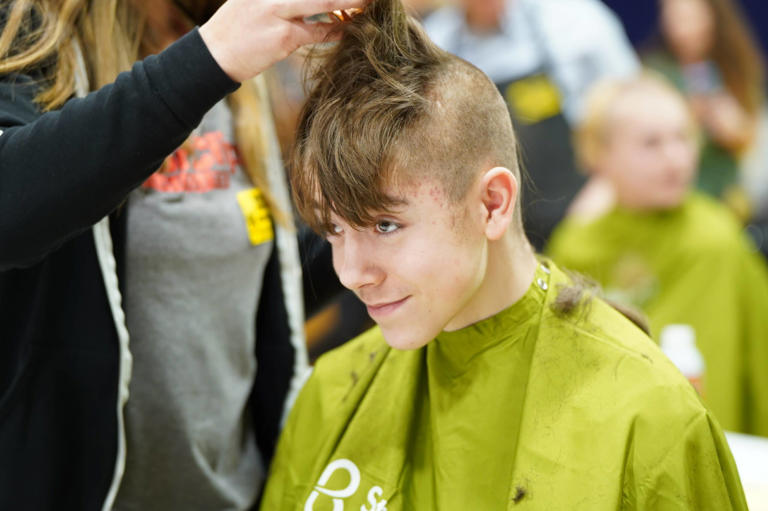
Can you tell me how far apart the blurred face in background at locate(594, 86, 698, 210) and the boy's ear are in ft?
6.20

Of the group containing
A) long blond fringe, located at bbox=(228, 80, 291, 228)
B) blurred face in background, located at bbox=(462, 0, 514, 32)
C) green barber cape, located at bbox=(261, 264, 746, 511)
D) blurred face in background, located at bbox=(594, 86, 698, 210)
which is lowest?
blurred face in background, located at bbox=(594, 86, 698, 210)

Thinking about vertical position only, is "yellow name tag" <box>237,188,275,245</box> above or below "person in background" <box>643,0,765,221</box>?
above

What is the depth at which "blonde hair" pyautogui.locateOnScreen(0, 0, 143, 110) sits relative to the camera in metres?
1.11

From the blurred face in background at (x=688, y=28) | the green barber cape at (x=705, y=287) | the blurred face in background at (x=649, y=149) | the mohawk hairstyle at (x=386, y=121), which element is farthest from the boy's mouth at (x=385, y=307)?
the blurred face in background at (x=688, y=28)

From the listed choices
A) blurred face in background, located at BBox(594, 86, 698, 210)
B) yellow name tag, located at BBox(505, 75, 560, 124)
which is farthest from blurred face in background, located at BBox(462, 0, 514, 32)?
blurred face in background, located at BBox(594, 86, 698, 210)

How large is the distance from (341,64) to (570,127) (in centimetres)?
276

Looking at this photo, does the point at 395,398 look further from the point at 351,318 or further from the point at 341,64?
the point at 351,318

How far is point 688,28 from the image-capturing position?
3777 millimetres

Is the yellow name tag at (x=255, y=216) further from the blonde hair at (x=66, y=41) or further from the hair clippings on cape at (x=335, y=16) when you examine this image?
the hair clippings on cape at (x=335, y=16)

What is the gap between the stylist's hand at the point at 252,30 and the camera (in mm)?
944

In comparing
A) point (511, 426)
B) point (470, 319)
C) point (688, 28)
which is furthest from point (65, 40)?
point (688, 28)

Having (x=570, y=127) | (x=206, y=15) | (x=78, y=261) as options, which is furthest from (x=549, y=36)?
(x=78, y=261)

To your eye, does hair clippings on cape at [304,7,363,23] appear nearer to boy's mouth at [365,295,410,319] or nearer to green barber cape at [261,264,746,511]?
boy's mouth at [365,295,410,319]

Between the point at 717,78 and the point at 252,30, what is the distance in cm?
324
